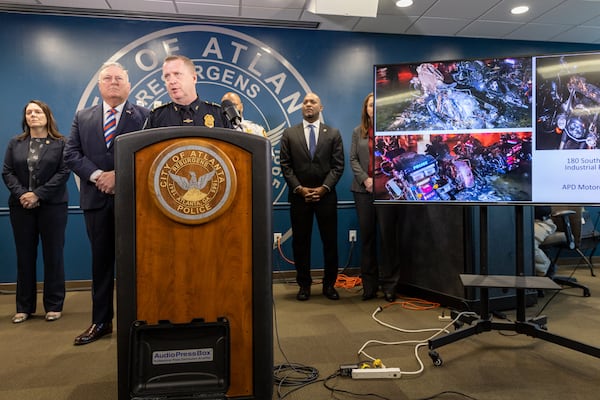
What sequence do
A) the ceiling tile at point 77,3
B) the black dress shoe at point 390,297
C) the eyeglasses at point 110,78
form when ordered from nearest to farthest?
the eyeglasses at point 110,78, the black dress shoe at point 390,297, the ceiling tile at point 77,3

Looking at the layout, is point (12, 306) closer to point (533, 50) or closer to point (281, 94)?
point (281, 94)

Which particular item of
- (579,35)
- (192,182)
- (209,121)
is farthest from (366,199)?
(579,35)

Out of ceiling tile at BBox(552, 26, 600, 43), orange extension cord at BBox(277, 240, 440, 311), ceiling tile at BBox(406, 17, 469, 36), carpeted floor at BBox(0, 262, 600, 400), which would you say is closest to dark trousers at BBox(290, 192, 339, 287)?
carpeted floor at BBox(0, 262, 600, 400)

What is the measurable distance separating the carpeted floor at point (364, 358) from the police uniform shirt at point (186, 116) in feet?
3.89

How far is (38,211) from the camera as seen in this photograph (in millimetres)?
2859

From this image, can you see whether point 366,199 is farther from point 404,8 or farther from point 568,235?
point 404,8

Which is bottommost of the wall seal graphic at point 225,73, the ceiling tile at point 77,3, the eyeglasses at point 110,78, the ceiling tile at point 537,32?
the eyeglasses at point 110,78

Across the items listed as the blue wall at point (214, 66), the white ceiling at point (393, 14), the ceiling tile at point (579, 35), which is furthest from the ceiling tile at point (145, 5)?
the ceiling tile at point (579, 35)

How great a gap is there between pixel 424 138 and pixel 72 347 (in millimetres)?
2225

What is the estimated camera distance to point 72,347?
222 cm

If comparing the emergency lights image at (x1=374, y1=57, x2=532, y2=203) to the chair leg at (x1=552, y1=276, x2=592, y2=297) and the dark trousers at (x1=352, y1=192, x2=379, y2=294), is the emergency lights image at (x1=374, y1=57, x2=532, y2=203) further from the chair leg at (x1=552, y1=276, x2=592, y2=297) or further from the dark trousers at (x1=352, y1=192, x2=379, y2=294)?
the chair leg at (x1=552, y1=276, x2=592, y2=297)

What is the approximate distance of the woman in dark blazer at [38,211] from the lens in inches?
111

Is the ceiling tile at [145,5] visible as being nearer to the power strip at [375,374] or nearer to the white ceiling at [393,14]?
the white ceiling at [393,14]

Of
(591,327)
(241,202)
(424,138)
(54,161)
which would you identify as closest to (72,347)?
(54,161)
